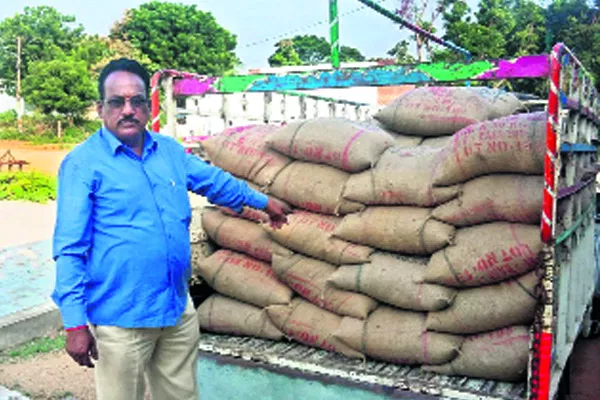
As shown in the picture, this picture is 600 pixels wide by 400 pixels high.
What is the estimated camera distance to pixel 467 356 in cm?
270

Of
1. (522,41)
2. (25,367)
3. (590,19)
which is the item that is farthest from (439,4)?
(25,367)

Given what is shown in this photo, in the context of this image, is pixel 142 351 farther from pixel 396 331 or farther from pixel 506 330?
pixel 506 330

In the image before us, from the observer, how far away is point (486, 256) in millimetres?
2648

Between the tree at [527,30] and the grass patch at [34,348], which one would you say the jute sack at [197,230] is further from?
the tree at [527,30]

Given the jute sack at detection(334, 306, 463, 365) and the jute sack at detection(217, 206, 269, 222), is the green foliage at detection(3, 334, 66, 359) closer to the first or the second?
the jute sack at detection(217, 206, 269, 222)

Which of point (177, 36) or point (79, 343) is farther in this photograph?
point (177, 36)

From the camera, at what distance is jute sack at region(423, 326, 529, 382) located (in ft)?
8.49

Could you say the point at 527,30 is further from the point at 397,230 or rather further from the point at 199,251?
the point at 397,230

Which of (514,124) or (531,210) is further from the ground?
(514,124)

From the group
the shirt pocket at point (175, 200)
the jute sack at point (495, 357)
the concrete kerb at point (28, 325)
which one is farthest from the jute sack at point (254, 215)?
the concrete kerb at point (28, 325)

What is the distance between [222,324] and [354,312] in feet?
2.71

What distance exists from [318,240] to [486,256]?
0.82 meters

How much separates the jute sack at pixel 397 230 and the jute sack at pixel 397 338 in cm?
30

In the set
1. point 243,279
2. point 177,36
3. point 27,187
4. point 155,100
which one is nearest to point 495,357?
point 243,279
